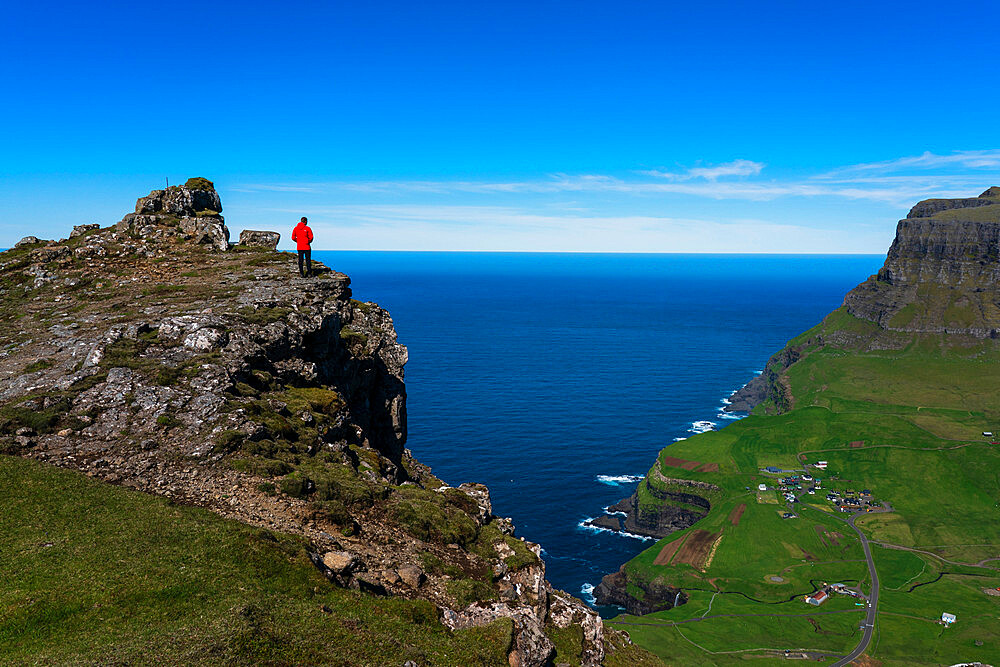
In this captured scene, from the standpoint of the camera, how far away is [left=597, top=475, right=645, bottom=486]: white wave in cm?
15988

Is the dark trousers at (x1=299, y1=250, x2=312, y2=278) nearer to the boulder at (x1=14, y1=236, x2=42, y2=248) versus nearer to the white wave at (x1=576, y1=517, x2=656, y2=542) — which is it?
the boulder at (x1=14, y1=236, x2=42, y2=248)

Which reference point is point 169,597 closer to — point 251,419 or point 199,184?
point 251,419

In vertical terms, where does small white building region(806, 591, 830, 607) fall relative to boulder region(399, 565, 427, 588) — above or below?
below

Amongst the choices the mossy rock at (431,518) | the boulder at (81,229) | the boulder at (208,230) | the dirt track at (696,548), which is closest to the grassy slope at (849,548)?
the dirt track at (696,548)

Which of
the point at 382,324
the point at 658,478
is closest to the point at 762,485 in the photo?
the point at 658,478

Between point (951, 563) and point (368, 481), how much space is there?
504ft

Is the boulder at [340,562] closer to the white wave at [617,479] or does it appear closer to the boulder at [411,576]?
the boulder at [411,576]

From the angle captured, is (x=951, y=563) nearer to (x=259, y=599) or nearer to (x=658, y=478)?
(x=658, y=478)

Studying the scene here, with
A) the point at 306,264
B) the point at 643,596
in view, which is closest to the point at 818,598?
the point at 643,596

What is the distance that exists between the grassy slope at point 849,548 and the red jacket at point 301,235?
89626mm

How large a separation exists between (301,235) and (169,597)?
32894 mm

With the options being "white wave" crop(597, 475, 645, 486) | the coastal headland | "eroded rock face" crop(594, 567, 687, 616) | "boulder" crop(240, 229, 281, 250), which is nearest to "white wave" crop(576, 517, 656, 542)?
the coastal headland

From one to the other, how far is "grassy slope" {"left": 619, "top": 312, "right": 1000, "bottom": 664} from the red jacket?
89626mm

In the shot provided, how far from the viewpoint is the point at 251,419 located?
3234 cm
